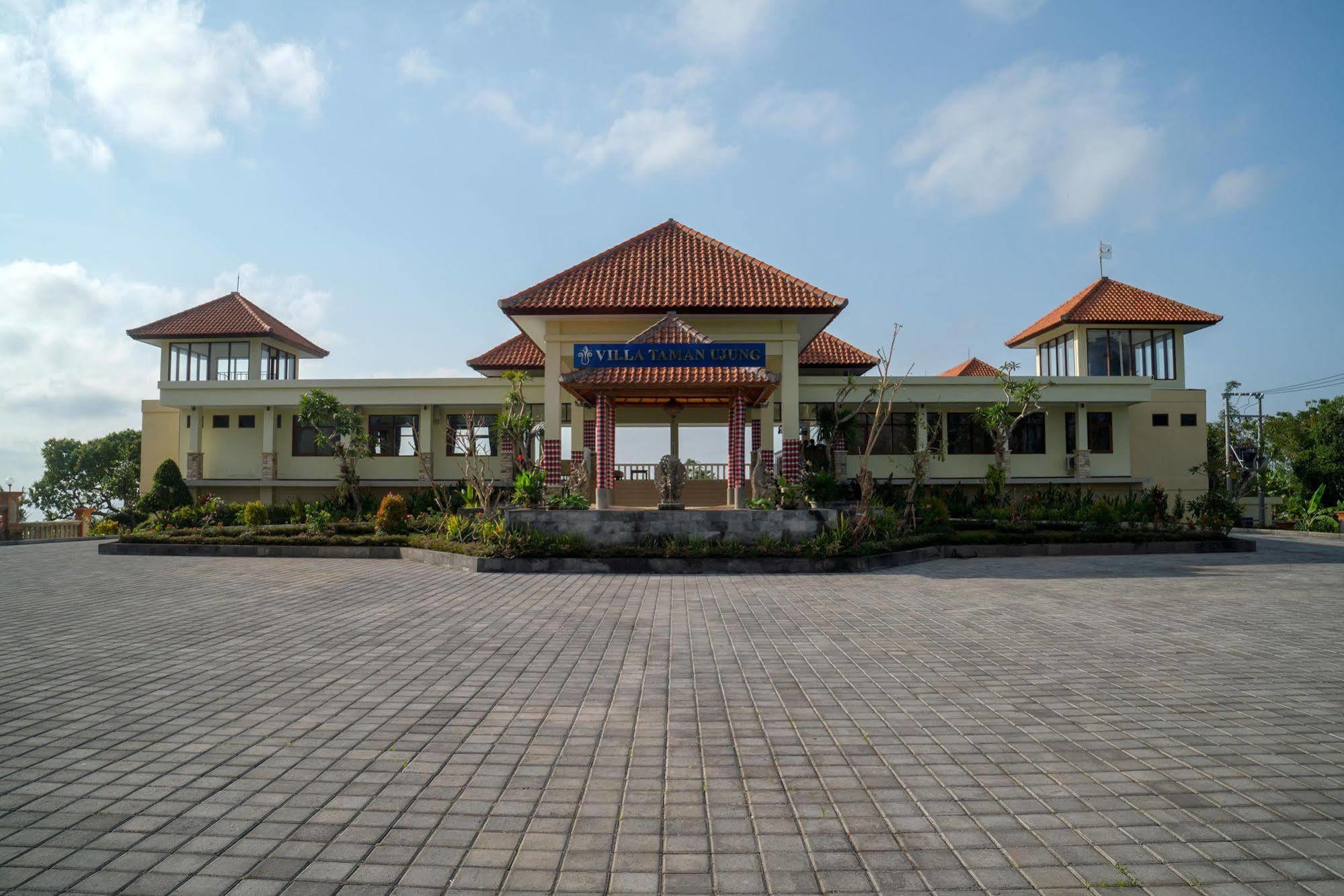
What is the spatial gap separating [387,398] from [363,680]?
2114 cm

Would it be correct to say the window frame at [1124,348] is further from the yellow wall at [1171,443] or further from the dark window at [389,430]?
the dark window at [389,430]

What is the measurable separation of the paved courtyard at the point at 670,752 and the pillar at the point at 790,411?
9847 millimetres

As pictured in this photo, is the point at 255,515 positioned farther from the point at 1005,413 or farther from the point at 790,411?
the point at 1005,413

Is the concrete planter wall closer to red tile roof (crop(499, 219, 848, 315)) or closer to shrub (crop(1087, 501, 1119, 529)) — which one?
red tile roof (crop(499, 219, 848, 315))

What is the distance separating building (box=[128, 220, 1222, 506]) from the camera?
57.1ft

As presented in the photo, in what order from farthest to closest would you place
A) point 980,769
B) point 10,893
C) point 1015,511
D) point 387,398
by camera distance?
point 387,398, point 1015,511, point 980,769, point 10,893

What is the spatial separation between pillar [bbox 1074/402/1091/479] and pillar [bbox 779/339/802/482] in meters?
11.4

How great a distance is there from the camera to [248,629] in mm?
7633

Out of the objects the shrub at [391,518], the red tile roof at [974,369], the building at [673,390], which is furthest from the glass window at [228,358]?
the red tile roof at [974,369]

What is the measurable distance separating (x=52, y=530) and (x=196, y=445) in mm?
4732

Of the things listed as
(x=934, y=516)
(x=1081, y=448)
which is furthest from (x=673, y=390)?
(x=1081, y=448)

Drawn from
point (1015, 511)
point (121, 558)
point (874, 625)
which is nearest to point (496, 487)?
point (121, 558)

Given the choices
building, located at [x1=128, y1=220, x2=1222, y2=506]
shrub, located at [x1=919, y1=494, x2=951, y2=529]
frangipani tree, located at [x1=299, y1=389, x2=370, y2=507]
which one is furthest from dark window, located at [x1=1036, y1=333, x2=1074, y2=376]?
frangipani tree, located at [x1=299, y1=389, x2=370, y2=507]

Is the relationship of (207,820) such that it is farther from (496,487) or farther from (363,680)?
(496,487)
